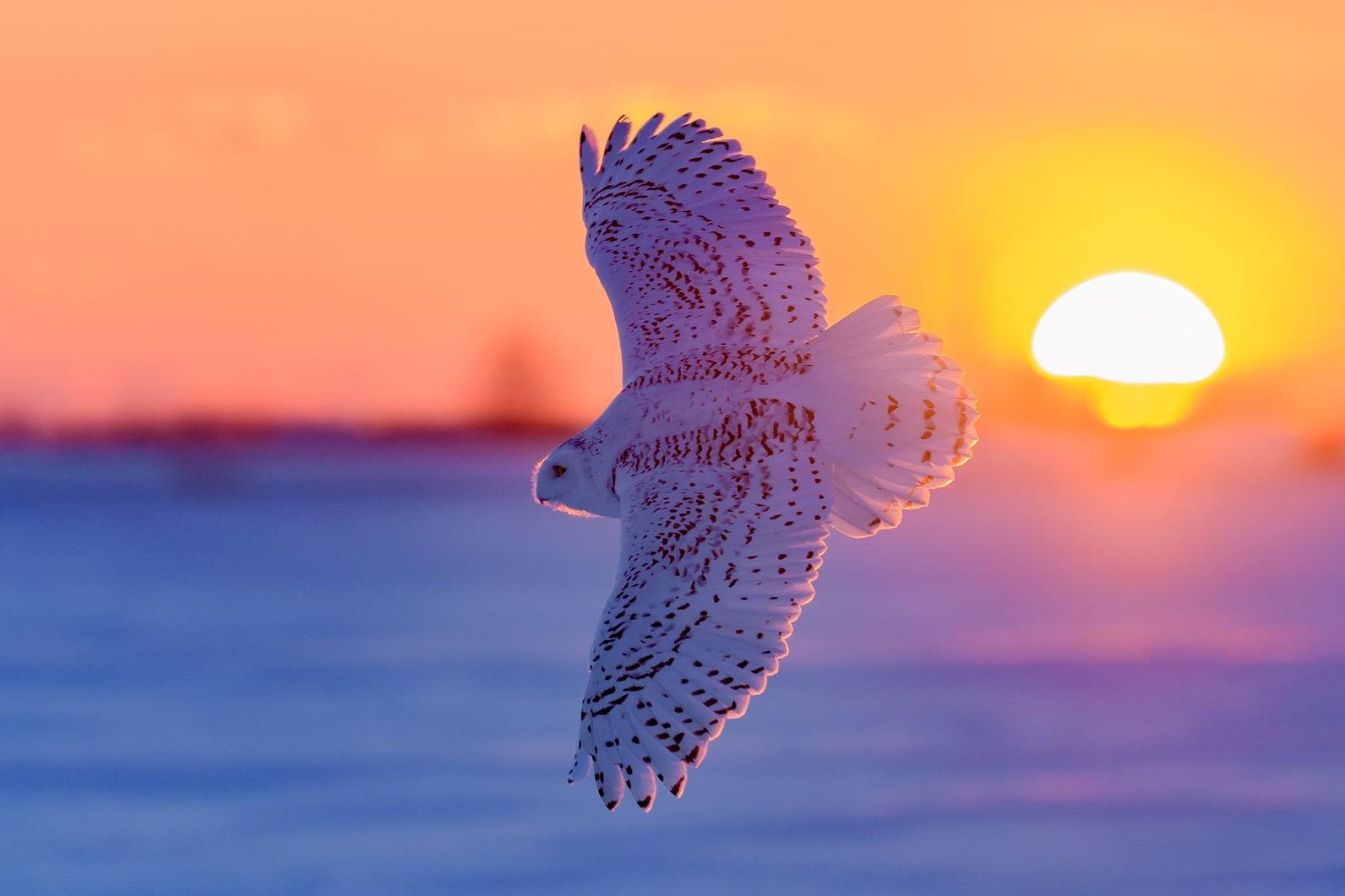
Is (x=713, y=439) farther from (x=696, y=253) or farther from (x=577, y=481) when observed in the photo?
(x=696, y=253)

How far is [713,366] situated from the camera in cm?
631

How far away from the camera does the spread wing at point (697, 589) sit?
→ 5445mm

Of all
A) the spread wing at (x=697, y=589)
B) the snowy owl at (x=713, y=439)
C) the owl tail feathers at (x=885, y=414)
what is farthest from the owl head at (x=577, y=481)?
the owl tail feathers at (x=885, y=414)

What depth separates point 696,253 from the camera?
669 cm

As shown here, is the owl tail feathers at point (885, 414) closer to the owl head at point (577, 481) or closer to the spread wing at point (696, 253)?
the spread wing at point (696, 253)

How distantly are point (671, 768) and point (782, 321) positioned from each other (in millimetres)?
1788

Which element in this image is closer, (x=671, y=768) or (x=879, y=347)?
(x=671, y=768)

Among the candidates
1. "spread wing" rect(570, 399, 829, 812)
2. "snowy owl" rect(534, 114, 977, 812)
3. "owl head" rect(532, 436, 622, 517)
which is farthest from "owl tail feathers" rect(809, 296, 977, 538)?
"owl head" rect(532, 436, 622, 517)

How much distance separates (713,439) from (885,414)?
0.65 meters

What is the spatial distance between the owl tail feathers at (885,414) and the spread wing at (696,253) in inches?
8.8

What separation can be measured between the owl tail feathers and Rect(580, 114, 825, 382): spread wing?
0.73 feet

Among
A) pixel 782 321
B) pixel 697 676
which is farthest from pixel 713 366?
pixel 697 676

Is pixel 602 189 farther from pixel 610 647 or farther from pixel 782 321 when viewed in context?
pixel 610 647

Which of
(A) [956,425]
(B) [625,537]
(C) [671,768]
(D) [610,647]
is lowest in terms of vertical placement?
(C) [671,768]
